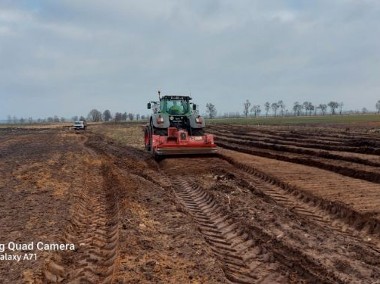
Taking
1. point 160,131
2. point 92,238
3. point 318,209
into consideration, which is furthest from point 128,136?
point 92,238

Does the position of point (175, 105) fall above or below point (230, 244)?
above

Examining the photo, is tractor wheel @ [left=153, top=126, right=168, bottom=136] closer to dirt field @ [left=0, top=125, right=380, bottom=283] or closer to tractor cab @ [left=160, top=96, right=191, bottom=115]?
tractor cab @ [left=160, top=96, right=191, bottom=115]

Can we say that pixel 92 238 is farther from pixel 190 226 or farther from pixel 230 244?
pixel 230 244

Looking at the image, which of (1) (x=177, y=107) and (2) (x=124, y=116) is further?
(2) (x=124, y=116)

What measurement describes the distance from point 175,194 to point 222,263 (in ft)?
15.2

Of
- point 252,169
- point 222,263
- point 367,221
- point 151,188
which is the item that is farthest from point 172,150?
point 222,263

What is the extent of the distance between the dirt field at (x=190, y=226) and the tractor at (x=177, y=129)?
2.86 meters

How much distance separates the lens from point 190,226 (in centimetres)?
629

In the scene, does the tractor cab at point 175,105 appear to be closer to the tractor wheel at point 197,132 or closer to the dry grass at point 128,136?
the tractor wheel at point 197,132

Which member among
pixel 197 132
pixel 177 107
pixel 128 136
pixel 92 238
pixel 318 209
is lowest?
pixel 128 136

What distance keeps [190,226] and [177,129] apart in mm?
9946

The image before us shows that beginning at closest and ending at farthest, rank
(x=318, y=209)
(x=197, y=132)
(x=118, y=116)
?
(x=318, y=209) → (x=197, y=132) → (x=118, y=116)

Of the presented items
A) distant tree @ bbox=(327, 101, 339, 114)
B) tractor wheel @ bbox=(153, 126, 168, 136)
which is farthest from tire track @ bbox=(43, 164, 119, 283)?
distant tree @ bbox=(327, 101, 339, 114)

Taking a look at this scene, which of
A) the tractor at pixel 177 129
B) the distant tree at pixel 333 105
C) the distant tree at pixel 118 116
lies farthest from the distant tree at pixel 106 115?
the tractor at pixel 177 129
